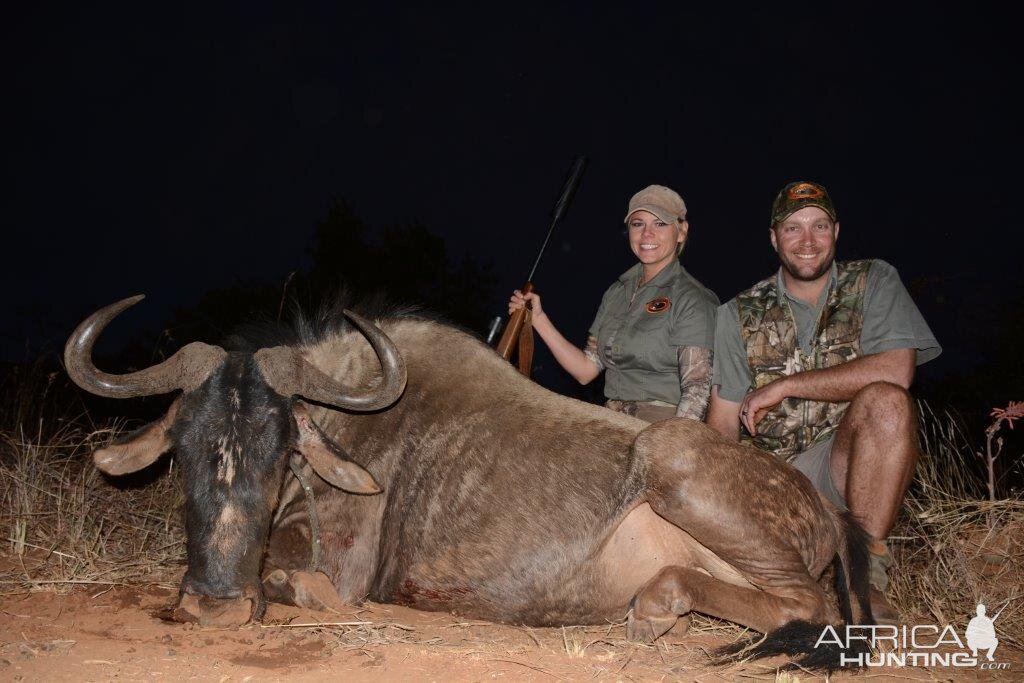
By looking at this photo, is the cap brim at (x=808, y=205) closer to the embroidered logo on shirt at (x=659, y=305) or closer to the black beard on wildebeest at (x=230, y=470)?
the embroidered logo on shirt at (x=659, y=305)

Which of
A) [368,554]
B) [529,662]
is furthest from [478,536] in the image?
[529,662]

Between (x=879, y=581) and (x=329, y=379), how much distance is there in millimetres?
2730

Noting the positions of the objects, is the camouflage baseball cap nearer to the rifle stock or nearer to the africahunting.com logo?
the rifle stock

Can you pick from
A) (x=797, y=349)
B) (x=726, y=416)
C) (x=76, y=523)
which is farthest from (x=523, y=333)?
(x=76, y=523)

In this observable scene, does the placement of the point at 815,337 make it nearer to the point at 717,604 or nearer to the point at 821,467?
the point at 821,467

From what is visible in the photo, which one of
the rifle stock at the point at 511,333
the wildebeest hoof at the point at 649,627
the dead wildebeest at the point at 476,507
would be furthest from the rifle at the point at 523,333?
the wildebeest hoof at the point at 649,627

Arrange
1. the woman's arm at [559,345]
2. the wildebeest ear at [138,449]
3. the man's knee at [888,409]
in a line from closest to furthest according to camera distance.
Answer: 1. the wildebeest ear at [138,449]
2. the man's knee at [888,409]
3. the woman's arm at [559,345]

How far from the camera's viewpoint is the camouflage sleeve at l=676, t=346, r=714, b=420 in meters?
4.80

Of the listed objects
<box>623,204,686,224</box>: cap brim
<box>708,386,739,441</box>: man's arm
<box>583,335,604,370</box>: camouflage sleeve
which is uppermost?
<box>623,204,686,224</box>: cap brim

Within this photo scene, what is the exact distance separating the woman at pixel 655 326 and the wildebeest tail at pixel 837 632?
4.67ft

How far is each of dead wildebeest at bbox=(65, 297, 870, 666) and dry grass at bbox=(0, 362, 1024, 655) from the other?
0.39m

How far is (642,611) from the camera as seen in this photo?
3.30 m

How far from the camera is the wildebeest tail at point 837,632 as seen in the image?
118 inches

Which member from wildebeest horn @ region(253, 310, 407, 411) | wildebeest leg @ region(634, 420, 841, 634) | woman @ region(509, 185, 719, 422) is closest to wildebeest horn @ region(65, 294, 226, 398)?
wildebeest horn @ region(253, 310, 407, 411)
